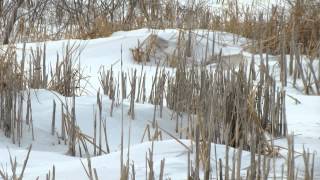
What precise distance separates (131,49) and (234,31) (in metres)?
1.14

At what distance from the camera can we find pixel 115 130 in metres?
2.90

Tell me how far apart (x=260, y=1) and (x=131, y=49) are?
13.5 ft

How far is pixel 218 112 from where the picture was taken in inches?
98.8

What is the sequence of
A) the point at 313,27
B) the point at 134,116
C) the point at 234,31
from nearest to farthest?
the point at 134,116
the point at 313,27
the point at 234,31

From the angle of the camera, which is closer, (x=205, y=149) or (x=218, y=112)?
(x=205, y=149)

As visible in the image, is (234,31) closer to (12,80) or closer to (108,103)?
(108,103)

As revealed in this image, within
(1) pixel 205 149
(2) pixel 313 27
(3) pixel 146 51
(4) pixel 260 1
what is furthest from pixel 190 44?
(4) pixel 260 1

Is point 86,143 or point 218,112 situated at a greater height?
point 218,112

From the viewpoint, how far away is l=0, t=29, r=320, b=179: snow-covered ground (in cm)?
193

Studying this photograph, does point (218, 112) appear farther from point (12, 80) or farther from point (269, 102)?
point (12, 80)

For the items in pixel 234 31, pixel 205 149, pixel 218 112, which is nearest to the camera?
pixel 205 149

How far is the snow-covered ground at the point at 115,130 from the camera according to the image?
6.34ft

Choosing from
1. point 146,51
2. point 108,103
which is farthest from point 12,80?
point 146,51

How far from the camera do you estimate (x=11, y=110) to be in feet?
9.21
